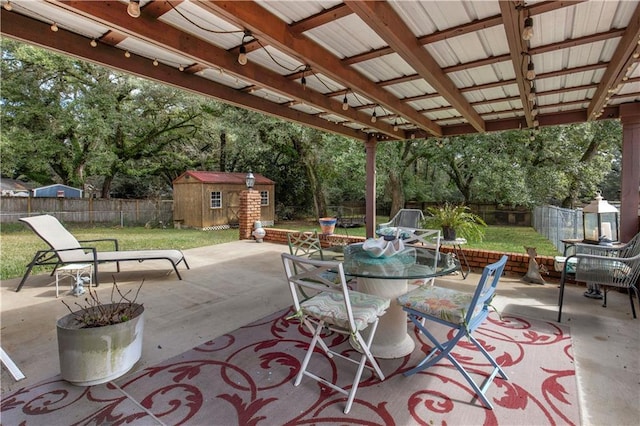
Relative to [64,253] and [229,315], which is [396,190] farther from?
[64,253]

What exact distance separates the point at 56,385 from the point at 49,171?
19.0m

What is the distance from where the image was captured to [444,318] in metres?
2.02

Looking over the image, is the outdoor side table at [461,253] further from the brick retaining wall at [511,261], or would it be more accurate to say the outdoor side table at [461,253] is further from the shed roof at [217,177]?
the shed roof at [217,177]

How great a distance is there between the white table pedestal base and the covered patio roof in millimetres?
1825

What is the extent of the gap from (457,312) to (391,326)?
610mm

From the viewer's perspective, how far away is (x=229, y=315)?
3.25 meters

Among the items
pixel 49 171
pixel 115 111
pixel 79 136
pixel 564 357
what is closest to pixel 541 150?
pixel 564 357

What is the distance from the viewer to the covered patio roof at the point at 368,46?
2135mm

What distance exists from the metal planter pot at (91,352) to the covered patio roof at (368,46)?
197 centimetres

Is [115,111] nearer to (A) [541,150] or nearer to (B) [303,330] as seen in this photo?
(B) [303,330]

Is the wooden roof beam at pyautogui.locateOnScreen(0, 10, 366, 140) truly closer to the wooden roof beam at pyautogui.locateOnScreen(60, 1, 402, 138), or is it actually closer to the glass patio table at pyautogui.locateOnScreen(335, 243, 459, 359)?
the wooden roof beam at pyautogui.locateOnScreen(60, 1, 402, 138)

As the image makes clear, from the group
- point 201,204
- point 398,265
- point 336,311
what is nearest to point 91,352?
point 336,311

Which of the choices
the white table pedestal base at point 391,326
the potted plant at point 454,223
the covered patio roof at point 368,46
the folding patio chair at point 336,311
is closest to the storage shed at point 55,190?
the covered patio roof at point 368,46

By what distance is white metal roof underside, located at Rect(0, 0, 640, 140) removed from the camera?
2133 millimetres
